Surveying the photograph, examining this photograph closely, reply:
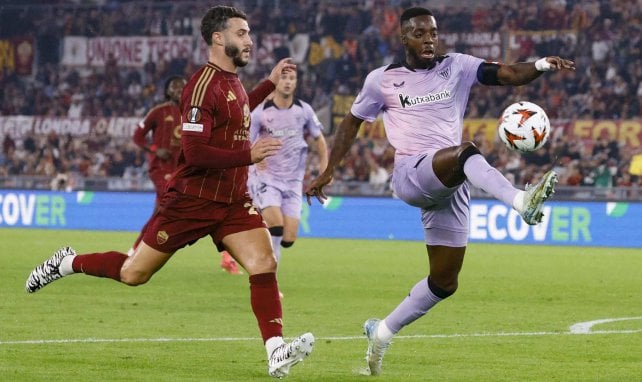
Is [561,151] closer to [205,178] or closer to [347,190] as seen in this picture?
[347,190]

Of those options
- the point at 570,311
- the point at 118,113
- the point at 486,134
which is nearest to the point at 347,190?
the point at 486,134

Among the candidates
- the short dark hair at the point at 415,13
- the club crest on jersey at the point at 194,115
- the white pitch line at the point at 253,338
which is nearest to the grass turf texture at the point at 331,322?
the white pitch line at the point at 253,338

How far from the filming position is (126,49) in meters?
35.8

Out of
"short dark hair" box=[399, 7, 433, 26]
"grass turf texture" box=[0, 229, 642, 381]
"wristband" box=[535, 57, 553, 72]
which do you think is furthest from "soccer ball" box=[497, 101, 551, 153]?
"grass turf texture" box=[0, 229, 642, 381]

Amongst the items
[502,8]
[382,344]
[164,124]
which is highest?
[382,344]

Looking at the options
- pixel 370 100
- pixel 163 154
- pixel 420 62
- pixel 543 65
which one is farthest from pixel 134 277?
pixel 163 154

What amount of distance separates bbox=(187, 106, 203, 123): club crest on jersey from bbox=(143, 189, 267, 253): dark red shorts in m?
0.50

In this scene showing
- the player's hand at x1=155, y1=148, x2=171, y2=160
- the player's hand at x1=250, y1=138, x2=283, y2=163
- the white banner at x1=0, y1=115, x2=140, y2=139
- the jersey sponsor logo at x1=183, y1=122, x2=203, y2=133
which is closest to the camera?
the player's hand at x1=250, y1=138, x2=283, y2=163

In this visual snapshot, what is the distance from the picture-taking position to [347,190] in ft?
83.2

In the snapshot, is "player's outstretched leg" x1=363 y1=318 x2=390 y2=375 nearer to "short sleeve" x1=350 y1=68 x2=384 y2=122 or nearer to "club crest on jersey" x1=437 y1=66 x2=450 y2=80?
"short sleeve" x1=350 y1=68 x2=384 y2=122

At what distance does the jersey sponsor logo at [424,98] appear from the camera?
772 centimetres

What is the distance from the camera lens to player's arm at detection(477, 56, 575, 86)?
6.98 metres

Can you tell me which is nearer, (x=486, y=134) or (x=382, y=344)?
(x=382, y=344)

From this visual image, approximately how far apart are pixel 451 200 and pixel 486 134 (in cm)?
2051
